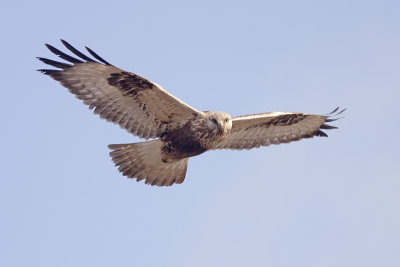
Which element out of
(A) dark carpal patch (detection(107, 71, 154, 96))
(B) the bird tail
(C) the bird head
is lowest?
(B) the bird tail

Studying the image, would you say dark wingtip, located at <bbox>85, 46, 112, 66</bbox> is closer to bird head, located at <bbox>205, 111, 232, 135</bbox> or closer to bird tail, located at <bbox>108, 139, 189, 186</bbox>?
bird tail, located at <bbox>108, 139, 189, 186</bbox>

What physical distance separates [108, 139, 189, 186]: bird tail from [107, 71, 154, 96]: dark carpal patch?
963 millimetres

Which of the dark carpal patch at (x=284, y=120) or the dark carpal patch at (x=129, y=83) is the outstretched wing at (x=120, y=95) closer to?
the dark carpal patch at (x=129, y=83)

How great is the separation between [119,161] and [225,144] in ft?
5.91

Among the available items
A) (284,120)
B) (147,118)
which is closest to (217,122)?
(147,118)

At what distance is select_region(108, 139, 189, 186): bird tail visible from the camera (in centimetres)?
1116

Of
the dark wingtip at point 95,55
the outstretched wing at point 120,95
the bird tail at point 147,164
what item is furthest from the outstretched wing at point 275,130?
the dark wingtip at point 95,55

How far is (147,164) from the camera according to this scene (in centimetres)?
1129

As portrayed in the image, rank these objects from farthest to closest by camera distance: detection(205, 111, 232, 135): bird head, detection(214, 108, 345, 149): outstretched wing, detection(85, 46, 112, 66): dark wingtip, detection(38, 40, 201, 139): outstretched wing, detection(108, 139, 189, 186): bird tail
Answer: detection(214, 108, 345, 149): outstretched wing, detection(108, 139, 189, 186): bird tail, detection(205, 111, 232, 135): bird head, detection(38, 40, 201, 139): outstretched wing, detection(85, 46, 112, 66): dark wingtip

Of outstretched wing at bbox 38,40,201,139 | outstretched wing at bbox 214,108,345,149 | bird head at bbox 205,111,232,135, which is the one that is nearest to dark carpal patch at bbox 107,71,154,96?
outstretched wing at bbox 38,40,201,139

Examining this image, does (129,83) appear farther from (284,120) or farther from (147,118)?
(284,120)

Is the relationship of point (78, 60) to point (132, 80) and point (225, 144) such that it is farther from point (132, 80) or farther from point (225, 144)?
point (225, 144)

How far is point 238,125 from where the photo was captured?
1167 cm

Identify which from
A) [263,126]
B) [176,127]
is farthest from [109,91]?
[263,126]
